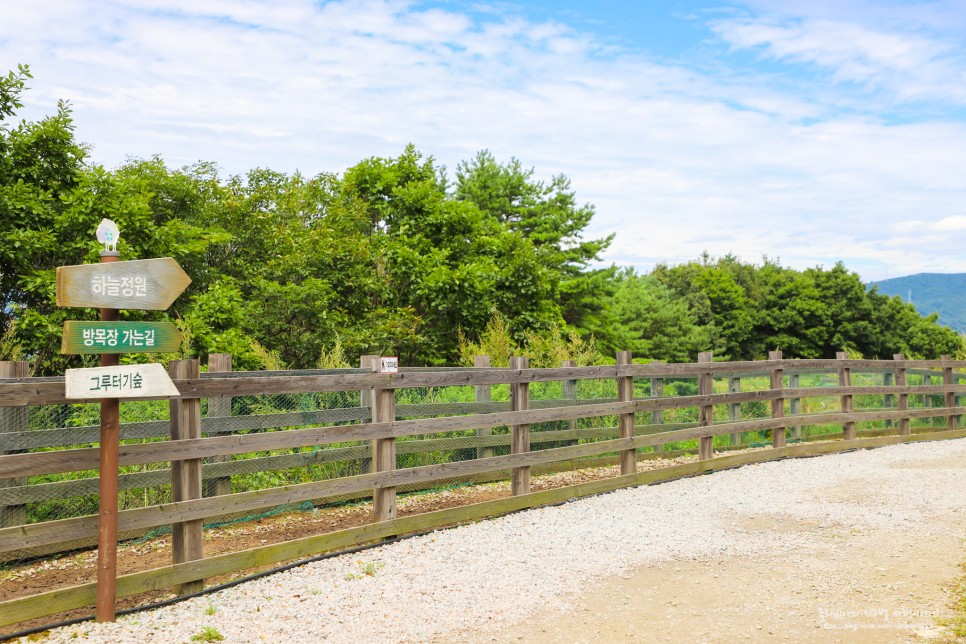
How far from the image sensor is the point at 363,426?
7328mm

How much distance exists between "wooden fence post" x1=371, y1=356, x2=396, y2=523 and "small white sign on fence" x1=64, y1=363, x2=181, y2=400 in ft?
7.54

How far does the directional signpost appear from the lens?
529 cm

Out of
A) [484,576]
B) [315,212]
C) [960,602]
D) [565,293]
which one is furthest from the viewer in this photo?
[565,293]

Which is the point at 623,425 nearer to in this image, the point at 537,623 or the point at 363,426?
the point at 363,426

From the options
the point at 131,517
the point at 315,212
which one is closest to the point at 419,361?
the point at 315,212

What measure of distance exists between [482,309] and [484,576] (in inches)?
682

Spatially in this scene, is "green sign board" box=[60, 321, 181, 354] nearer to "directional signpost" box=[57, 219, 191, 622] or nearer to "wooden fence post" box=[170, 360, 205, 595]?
"directional signpost" box=[57, 219, 191, 622]

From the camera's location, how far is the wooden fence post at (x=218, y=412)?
27.5 ft

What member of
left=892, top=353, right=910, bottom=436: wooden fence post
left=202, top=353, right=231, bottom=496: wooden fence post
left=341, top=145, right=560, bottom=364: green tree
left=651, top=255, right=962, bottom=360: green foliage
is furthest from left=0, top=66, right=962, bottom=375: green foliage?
left=651, top=255, right=962, bottom=360: green foliage

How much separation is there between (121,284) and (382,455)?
2888 millimetres

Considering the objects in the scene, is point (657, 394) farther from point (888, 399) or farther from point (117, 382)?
point (117, 382)

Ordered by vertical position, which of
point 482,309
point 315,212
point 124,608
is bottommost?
point 124,608

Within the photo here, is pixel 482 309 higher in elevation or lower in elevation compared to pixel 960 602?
higher

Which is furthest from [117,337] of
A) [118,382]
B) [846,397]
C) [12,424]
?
[846,397]
